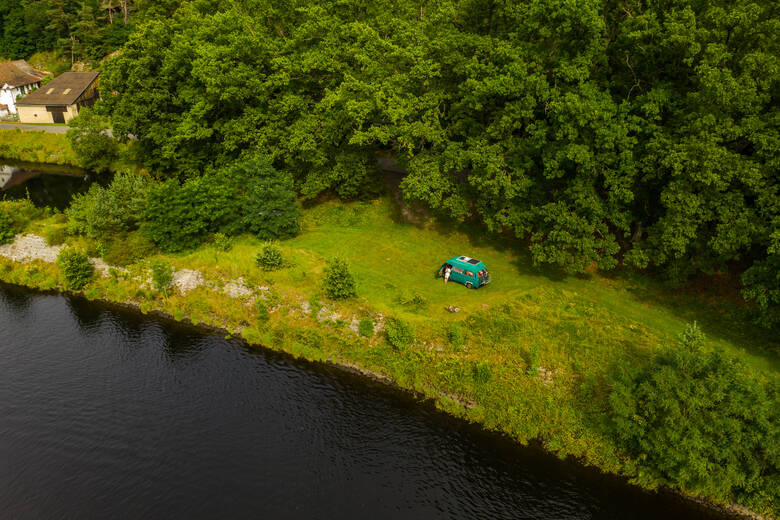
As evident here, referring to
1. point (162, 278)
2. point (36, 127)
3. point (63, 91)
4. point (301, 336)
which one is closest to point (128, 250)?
point (162, 278)

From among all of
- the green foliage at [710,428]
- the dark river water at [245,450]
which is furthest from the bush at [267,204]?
the green foliage at [710,428]

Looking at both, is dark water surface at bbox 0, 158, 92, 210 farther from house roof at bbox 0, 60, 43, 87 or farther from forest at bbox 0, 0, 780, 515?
house roof at bbox 0, 60, 43, 87

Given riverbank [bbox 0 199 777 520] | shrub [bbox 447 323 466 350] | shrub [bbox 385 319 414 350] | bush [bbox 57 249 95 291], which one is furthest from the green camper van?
bush [bbox 57 249 95 291]

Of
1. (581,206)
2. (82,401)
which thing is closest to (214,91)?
(82,401)

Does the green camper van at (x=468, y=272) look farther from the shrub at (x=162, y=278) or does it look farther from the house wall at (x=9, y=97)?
the house wall at (x=9, y=97)

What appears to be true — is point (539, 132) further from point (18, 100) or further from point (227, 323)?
point (18, 100)

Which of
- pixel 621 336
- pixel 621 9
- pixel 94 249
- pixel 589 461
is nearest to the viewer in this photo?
pixel 589 461
